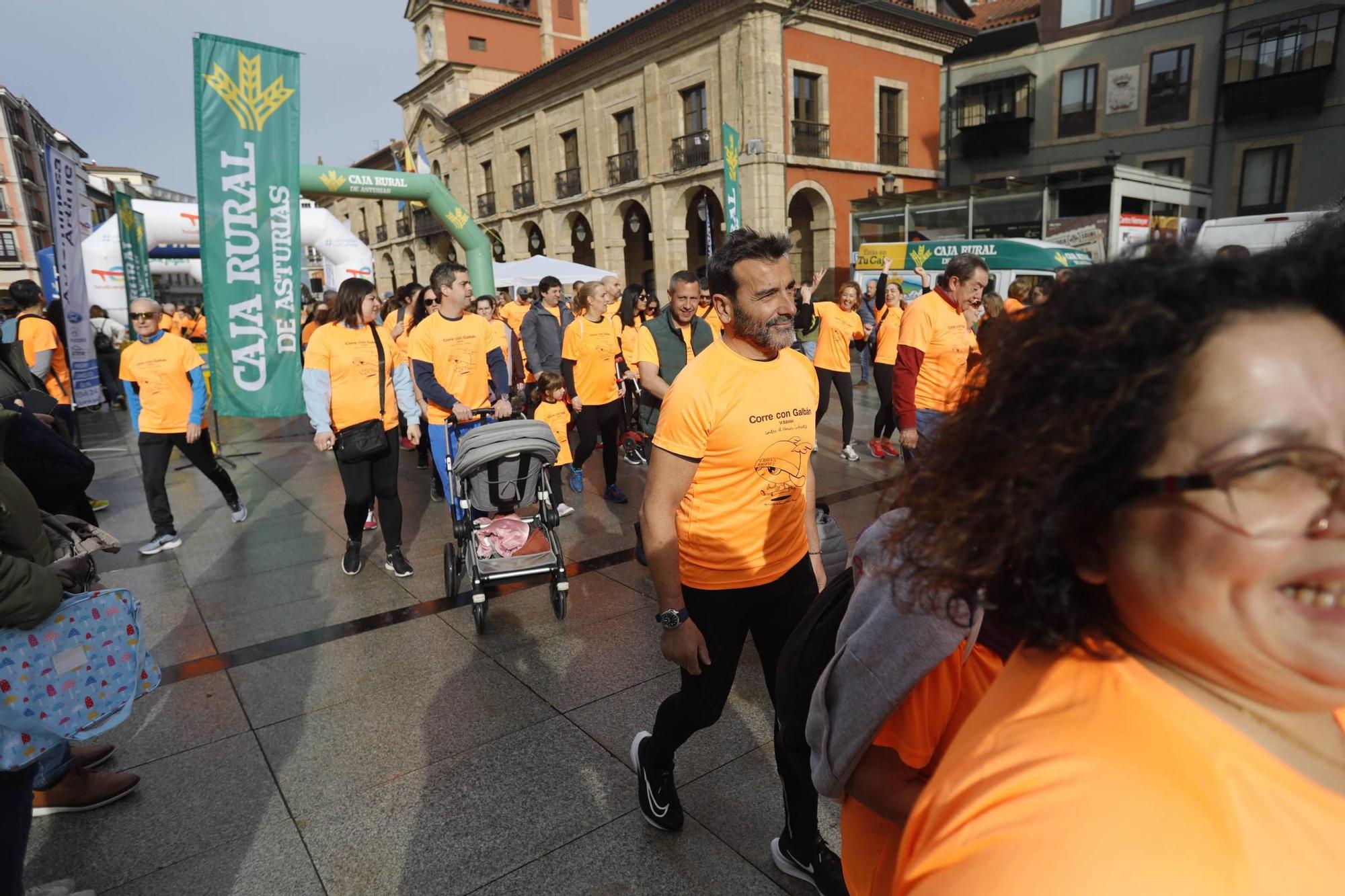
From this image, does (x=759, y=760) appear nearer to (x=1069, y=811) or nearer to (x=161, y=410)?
(x=1069, y=811)

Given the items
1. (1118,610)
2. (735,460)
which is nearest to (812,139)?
(735,460)

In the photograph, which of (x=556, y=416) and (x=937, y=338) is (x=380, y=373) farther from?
(x=937, y=338)

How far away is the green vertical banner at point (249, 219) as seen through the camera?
211 inches

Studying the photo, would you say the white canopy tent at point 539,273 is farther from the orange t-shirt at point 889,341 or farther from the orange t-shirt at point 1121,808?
the orange t-shirt at point 1121,808

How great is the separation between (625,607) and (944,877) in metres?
4.08

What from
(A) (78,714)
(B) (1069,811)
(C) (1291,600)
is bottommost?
(A) (78,714)

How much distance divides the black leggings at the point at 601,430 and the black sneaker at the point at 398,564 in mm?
2248

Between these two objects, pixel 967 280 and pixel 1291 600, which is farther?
pixel 967 280

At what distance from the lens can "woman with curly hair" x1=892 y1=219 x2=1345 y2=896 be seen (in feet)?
2.13

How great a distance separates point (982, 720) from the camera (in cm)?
80

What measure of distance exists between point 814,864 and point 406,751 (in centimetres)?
179

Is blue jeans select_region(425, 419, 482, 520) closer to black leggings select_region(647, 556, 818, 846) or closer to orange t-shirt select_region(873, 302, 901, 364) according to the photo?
black leggings select_region(647, 556, 818, 846)

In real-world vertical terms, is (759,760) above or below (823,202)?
below

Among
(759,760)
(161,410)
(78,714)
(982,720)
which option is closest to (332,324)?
(161,410)
